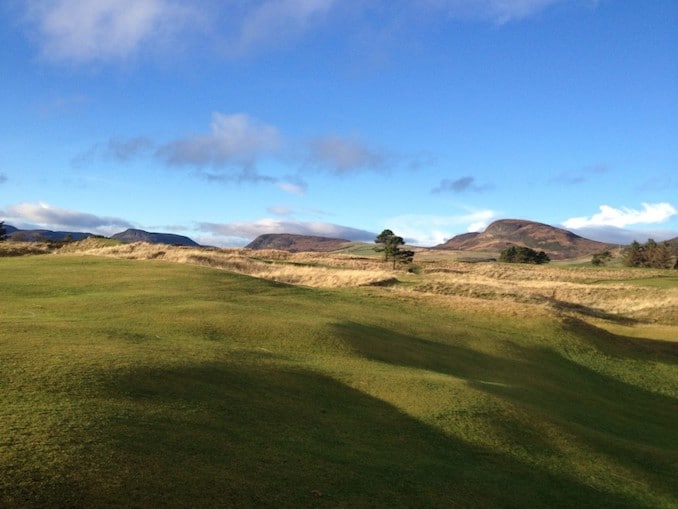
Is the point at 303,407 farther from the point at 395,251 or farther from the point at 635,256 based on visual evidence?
the point at 635,256

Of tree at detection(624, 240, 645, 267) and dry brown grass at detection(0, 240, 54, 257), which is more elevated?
tree at detection(624, 240, 645, 267)

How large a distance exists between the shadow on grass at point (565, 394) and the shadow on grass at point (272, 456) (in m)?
2.84

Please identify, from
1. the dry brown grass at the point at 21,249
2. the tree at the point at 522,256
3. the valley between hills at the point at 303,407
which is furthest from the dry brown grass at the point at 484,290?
the tree at the point at 522,256

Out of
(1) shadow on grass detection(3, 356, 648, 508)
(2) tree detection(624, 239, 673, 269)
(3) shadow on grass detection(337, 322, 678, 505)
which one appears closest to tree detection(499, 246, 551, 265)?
(2) tree detection(624, 239, 673, 269)

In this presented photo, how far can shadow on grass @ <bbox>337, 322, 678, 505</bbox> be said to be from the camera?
45.3 ft

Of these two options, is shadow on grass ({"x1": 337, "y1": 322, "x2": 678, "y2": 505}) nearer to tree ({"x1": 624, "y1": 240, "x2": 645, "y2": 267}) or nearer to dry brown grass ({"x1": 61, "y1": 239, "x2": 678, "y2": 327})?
dry brown grass ({"x1": 61, "y1": 239, "x2": 678, "y2": 327})

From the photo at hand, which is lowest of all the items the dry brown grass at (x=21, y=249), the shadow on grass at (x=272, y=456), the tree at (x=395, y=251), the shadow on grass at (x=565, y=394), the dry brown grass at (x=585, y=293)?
the shadow on grass at (x=565, y=394)

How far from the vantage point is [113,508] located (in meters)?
6.48

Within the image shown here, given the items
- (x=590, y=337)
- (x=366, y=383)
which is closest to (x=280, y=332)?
(x=366, y=383)

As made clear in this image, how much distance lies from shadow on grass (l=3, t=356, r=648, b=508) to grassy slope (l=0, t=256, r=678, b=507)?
4 cm

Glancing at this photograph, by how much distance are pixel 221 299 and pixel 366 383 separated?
46.5 ft

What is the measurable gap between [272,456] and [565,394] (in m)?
14.7

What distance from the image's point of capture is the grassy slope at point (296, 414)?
7.69 meters

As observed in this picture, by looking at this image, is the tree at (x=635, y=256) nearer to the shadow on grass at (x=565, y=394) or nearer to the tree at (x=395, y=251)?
the tree at (x=395, y=251)
